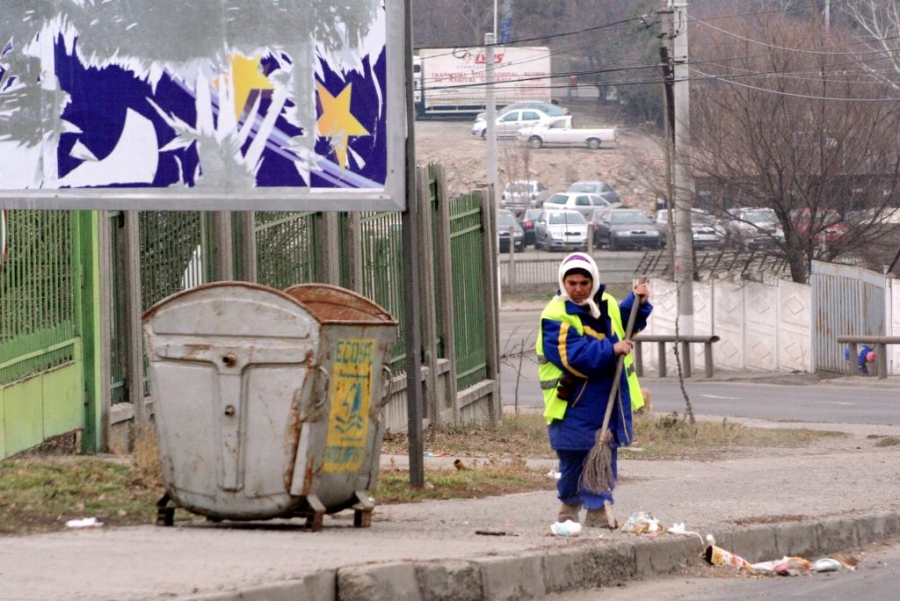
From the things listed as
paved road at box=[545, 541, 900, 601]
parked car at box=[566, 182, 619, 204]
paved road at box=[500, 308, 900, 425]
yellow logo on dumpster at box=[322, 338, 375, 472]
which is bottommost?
paved road at box=[500, 308, 900, 425]

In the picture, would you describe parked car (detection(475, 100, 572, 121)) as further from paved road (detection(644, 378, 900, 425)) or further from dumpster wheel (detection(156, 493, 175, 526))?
dumpster wheel (detection(156, 493, 175, 526))

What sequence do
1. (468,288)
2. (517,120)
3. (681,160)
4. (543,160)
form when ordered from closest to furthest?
(468,288)
(681,160)
(543,160)
(517,120)

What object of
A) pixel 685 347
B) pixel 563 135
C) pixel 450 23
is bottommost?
pixel 685 347

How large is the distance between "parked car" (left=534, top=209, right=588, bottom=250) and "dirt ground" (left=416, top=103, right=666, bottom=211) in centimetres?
688

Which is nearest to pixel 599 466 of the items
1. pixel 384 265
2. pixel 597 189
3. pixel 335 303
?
pixel 335 303

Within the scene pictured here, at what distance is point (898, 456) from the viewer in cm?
1295

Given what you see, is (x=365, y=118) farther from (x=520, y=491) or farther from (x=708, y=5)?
(x=708, y=5)

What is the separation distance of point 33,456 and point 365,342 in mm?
3358

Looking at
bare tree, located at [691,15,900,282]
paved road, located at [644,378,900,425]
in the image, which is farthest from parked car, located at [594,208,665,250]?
paved road, located at [644,378,900,425]

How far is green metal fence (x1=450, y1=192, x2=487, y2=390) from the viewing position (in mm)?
15383

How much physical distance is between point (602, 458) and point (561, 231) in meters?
44.6

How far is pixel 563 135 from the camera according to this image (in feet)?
224

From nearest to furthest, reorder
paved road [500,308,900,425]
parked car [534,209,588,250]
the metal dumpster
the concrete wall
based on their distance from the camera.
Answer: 1. the metal dumpster
2. paved road [500,308,900,425]
3. the concrete wall
4. parked car [534,209,588,250]

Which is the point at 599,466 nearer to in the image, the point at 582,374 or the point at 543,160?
the point at 582,374
